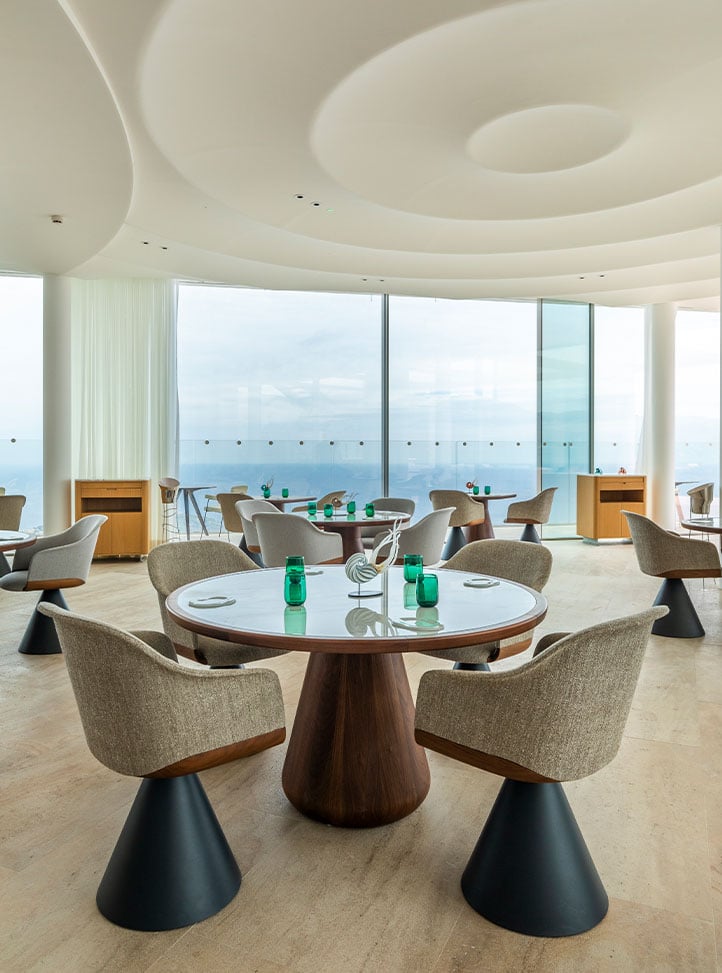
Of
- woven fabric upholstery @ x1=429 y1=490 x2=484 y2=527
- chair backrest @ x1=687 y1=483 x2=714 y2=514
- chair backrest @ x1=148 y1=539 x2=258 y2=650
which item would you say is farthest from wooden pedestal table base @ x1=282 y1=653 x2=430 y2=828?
chair backrest @ x1=687 y1=483 x2=714 y2=514

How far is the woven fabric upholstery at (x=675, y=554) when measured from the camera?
5.12 m

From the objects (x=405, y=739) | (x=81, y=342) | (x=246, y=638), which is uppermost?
(x=81, y=342)

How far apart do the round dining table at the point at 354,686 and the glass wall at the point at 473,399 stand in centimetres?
820

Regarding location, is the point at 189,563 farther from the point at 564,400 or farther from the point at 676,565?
the point at 564,400

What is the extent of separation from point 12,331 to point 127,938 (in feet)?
31.3

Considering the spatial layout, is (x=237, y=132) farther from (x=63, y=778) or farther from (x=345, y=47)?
(x=63, y=778)

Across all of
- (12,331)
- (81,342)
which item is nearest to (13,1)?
(81,342)

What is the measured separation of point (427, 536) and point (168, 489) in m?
4.53

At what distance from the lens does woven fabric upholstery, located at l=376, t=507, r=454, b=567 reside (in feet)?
17.5

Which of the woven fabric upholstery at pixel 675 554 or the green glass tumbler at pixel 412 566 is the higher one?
the green glass tumbler at pixel 412 566

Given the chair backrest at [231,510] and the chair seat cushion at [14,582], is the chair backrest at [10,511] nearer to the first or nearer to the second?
the chair backrest at [231,510]

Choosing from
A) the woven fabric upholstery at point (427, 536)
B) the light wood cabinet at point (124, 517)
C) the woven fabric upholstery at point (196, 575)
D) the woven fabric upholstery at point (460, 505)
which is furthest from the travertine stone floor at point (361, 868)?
the light wood cabinet at point (124, 517)

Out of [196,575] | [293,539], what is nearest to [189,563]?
[196,575]

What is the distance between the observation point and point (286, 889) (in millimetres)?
2215
